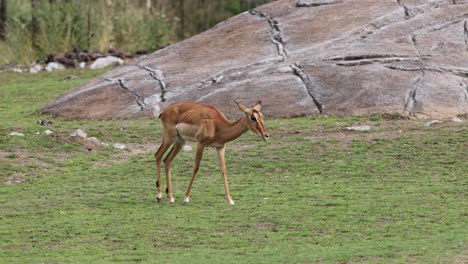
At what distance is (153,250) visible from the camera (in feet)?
28.5

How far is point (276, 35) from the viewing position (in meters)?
17.2

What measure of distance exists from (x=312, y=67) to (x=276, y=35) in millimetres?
1452

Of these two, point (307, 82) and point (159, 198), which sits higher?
point (159, 198)

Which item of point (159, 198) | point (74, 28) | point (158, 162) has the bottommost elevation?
point (74, 28)

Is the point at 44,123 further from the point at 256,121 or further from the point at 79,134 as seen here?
the point at 256,121

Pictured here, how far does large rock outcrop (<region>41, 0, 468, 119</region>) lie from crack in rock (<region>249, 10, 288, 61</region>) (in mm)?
24

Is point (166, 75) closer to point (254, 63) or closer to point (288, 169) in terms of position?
point (254, 63)

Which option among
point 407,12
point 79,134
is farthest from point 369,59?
point 79,134

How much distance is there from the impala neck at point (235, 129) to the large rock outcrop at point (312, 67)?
16.5ft

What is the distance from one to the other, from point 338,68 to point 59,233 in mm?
7391

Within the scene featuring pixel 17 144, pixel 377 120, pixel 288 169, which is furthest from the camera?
pixel 377 120

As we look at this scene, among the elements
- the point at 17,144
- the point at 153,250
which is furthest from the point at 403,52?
the point at 153,250

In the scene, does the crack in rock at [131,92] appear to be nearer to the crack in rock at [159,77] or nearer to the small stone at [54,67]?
the crack in rock at [159,77]

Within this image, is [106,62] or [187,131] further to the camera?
[106,62]
